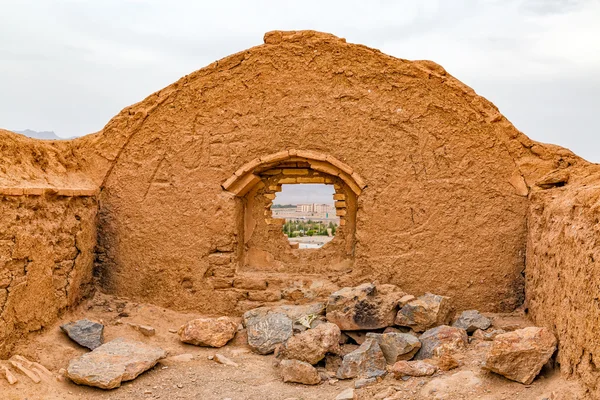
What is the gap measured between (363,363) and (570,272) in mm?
1789

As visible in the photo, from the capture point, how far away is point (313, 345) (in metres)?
4.37

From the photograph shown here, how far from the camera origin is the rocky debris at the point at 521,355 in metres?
3.44

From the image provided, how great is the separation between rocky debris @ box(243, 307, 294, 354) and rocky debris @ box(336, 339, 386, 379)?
31.8 inches

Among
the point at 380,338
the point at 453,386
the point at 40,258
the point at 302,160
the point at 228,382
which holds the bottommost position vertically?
the point at 228,382

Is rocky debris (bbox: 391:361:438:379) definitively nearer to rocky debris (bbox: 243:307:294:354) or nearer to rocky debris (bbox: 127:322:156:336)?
rocky debris (bbox: 243:307:294:354)

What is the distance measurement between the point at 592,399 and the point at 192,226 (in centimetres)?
411

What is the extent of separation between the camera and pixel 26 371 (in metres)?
3.91

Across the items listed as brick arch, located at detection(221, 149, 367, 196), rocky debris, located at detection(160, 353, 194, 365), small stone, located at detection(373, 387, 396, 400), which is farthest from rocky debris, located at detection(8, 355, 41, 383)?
small stone, located at detection(373, 387, 396, 400)

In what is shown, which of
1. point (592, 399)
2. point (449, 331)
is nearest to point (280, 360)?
point (449, 331)

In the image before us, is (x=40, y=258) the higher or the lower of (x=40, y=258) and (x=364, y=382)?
the higher

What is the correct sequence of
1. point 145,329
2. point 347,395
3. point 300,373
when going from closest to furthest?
1. point 347,395
2. point 300,373
3. point 145,329

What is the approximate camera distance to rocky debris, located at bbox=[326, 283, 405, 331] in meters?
4.80

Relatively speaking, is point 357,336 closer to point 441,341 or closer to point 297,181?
point 441,341

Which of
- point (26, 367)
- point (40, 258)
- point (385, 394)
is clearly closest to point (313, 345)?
point (385, 394)
